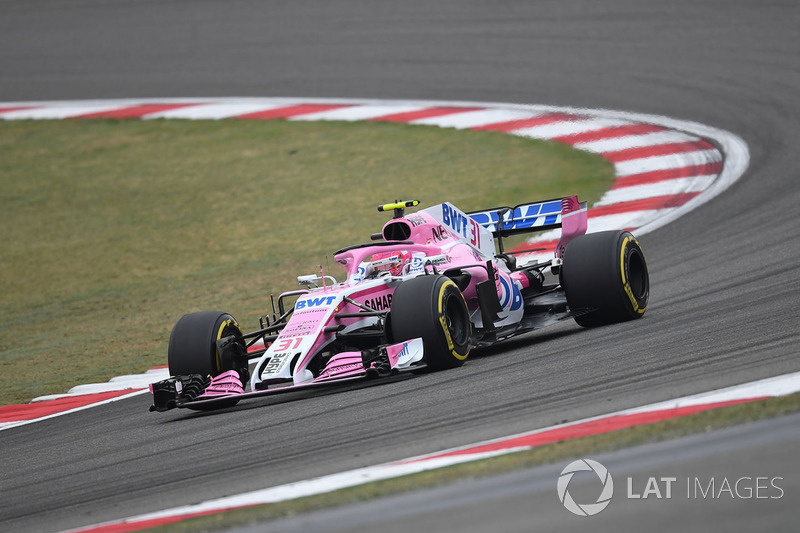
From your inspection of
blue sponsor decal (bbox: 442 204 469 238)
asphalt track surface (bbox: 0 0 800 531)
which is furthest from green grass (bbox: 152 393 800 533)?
blue sponsor decal (bbox: 442 204 469 238)

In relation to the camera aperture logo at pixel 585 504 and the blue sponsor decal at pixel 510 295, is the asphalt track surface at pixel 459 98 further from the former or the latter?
the blue sponsor decal at pixel 510 295

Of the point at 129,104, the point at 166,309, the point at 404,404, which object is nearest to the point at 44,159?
the point at 129,104

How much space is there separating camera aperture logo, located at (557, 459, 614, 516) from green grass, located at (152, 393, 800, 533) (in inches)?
4.8

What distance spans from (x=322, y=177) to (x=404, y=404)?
952cm

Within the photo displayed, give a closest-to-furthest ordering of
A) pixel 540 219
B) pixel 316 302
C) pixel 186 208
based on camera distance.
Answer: pixel 316 302 → pixel 540 219 → pixel 186 208

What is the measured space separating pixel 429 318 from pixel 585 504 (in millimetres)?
3328

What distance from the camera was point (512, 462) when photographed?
5414 millimetres

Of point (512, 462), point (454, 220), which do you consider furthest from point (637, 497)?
point (454, 220)

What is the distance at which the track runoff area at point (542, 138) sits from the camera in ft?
18.6

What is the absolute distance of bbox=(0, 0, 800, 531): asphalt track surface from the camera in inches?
253

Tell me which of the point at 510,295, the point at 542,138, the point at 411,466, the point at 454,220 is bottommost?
the point at 411,466

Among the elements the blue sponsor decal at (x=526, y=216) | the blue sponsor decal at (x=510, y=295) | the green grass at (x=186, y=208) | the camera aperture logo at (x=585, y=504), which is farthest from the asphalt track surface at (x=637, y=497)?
the green grass at (x=186, y=208)

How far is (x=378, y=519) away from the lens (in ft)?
16.1

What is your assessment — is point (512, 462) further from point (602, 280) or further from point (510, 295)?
point (510, 295)
